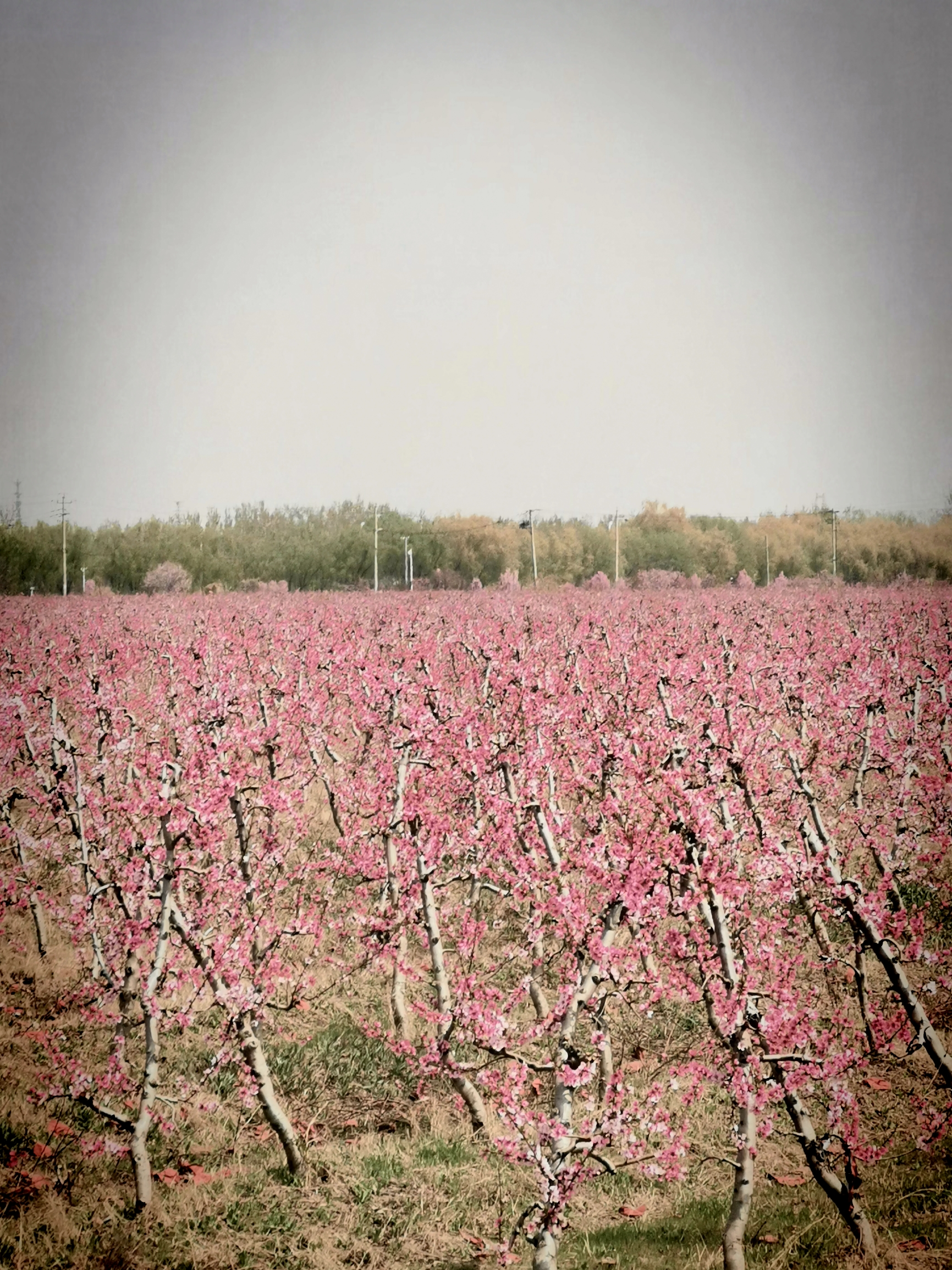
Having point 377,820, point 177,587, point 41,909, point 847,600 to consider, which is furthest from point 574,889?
point 177,587

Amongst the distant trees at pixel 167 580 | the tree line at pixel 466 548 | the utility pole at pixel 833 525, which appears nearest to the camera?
the utility pole at pixel 833 525

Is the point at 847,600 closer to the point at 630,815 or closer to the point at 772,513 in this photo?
the point at 630,815

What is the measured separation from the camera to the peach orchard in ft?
15.0

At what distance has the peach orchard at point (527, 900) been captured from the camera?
4.56 meters

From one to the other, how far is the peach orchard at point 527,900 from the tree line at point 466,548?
84.9 ft

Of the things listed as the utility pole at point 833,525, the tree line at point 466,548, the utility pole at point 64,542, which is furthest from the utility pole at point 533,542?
the utility pole at point 64,542

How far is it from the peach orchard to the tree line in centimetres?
2587

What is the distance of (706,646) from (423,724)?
36.3 feet

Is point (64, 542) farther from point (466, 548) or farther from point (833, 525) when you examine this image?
point (466, 548)

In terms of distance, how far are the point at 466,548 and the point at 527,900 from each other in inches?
2478

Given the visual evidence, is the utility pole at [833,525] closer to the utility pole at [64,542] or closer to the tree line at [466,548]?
the tree line at [466,548]

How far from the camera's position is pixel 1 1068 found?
588cm

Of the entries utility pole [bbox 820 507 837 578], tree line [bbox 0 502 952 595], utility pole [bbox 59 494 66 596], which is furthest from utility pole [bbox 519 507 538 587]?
utility pole [bbox 59 494 66 596]

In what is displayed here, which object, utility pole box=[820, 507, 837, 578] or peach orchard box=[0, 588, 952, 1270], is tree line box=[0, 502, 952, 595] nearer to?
utility pole box=[820, 507, 837, 578]
